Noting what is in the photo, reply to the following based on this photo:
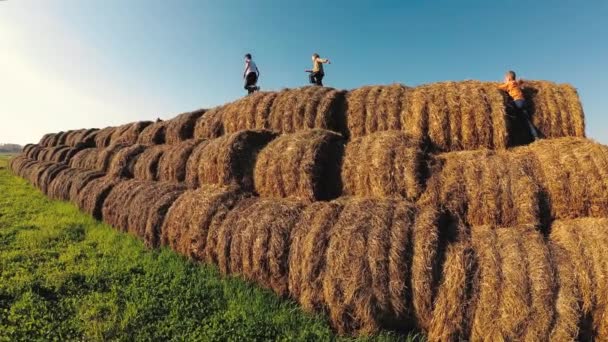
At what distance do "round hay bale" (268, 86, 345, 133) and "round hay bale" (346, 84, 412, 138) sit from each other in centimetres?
39

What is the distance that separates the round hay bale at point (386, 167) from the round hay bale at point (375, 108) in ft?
7.22

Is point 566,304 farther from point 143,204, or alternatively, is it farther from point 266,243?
point 143,204

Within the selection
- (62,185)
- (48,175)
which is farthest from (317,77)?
(48,175)

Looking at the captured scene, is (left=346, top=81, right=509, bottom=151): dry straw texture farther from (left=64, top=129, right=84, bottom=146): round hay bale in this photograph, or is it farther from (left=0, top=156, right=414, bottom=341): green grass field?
(left=64, top=129, right=84, bottom=146): round hay bale

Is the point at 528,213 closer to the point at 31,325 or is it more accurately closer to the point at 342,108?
the point at 342,108

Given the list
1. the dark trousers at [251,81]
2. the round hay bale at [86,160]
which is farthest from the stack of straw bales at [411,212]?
the round hay bale at [86,160]

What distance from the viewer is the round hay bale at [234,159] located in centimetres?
1001

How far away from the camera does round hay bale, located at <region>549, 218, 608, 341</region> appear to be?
5.25 meters

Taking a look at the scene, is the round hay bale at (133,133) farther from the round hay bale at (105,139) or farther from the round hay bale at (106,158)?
the round hay bale at (105,139)

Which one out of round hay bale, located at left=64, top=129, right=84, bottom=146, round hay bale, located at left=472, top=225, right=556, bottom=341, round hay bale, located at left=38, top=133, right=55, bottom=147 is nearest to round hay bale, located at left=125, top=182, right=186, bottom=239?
round hay bale, located at left=472, top=225, right=556, bottom=341

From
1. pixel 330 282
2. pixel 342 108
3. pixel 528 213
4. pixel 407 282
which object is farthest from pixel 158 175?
pixel 528 213

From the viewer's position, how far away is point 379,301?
19.3 feet

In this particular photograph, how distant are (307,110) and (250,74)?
836cm

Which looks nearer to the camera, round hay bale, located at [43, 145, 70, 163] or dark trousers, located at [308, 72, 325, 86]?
dark trousers, located at [308, 72, 325, 86]
